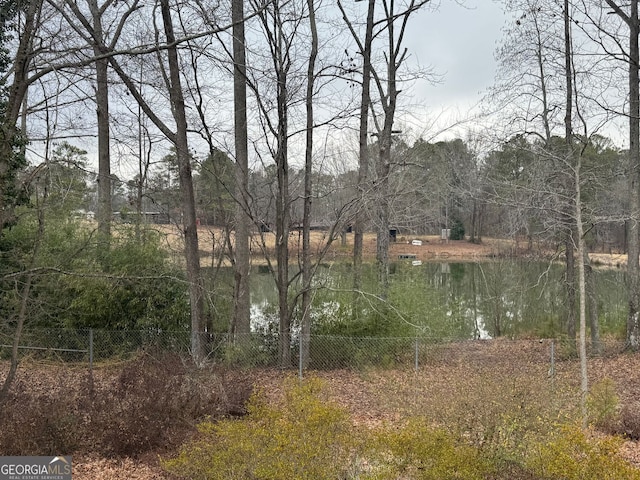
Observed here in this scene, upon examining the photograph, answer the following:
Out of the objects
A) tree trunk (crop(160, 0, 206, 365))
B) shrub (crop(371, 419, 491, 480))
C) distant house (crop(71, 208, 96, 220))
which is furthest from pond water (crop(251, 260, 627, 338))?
shrub (crop(371, 419, 491, 480))

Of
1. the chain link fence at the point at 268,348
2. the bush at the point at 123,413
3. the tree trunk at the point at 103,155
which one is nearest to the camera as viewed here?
the bush at the point at 123,413

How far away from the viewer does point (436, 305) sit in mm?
11812

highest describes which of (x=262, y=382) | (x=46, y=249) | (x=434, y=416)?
(x=46, y=249)

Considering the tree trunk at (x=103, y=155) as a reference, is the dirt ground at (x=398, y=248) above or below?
below

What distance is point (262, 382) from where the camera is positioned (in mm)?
9328

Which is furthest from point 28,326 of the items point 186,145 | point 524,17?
point 524,17

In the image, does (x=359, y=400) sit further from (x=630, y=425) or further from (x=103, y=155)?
(x=103, y=155)

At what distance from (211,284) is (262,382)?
2.36 meters

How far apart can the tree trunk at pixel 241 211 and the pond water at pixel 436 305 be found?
28.0 inches

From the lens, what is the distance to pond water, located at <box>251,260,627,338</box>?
11.0m

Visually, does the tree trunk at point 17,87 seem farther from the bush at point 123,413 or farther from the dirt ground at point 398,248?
A: the dirt ground at point 398,248

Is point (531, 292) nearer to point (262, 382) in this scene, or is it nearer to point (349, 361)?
point (349, 361)

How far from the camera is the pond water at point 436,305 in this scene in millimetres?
11023

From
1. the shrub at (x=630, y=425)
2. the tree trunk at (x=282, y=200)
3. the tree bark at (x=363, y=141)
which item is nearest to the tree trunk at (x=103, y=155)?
the tree trunk at (x=282, y=200)
